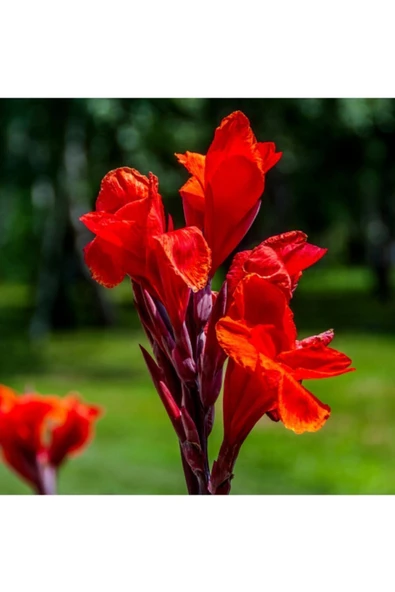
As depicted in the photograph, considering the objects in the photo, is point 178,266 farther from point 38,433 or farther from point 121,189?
point 38,433

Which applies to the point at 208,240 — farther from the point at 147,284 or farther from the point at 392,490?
the point at 392,490

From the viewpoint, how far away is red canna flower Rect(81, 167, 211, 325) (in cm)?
31

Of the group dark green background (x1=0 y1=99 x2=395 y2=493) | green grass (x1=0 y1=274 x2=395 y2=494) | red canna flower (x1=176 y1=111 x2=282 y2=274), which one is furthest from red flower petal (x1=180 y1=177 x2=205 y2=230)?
dark green background (x1=0 y1=99 x2=395 y2=493)

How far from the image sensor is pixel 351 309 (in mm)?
5199

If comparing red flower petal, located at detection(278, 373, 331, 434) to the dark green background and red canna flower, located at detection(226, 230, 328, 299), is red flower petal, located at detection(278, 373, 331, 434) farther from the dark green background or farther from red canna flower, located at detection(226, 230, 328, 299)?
the dark green background

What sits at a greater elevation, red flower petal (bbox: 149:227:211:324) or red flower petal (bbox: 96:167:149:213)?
red flower petal (bbox: 96:167:149:213)

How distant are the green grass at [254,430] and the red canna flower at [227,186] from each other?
8.63 feet

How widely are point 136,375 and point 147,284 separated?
4.19 meters

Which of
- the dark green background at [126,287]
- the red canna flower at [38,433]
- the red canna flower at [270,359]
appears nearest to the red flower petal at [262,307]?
the red canna flower at [270,359]

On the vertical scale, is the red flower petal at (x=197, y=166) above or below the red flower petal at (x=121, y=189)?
above

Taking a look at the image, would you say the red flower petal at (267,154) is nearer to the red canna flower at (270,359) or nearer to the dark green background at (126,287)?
the red canna flower at (270,359)

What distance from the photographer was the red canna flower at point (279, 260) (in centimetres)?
33

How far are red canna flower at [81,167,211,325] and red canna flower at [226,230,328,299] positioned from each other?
0.06 ft
